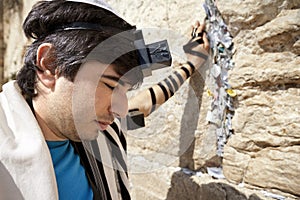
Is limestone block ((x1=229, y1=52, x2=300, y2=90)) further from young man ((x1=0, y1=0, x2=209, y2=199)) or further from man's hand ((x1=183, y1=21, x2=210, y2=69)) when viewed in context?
young man ((x1=0, y1=0, x2=209, y2=199))

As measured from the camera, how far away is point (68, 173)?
91 centimetres

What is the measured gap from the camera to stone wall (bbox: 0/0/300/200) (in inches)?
35.9

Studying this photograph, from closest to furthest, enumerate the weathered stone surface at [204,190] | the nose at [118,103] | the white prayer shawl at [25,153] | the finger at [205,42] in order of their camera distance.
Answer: the white prayer shawl at [25,153], the nose at [118,103], the weathered stone surface at [204,190], the finger at [205,42]

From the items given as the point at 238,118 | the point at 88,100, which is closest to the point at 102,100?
the point at 88,100

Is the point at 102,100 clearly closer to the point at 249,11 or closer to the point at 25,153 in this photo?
the point at 25,153

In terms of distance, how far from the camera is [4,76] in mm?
3270

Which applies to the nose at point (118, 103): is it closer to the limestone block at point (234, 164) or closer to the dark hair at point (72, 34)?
the dark hair at point (72, 34)

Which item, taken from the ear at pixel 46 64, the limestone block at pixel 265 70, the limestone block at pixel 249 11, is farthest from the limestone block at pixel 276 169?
the ear at pixel 46 64

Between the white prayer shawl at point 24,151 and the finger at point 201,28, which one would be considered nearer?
the white prayer shawl at point 24,151

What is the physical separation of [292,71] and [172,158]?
1.93 ft

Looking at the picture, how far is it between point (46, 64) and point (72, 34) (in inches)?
3.9

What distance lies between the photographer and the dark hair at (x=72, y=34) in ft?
2.62

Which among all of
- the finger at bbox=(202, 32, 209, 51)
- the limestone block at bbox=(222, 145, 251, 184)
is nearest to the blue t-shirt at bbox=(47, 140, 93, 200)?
the limestone block at bbox=(222, 145, 251, 184)

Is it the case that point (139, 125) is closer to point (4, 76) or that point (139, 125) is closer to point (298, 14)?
point (298, 14)
